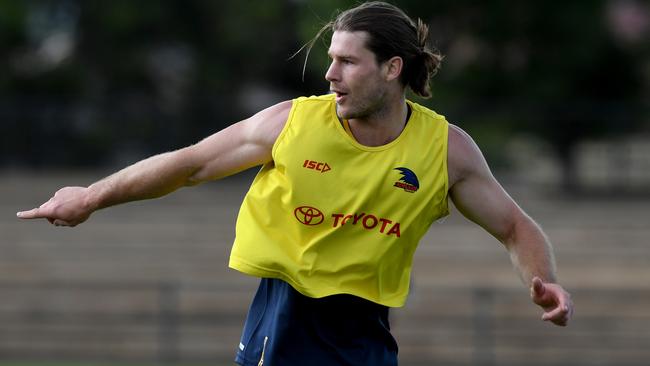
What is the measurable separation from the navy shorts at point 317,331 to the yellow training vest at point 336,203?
85mm

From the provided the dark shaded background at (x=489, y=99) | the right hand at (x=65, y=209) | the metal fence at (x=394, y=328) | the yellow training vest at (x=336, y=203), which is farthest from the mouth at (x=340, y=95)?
the dark shaded background at (x=489, y=99)

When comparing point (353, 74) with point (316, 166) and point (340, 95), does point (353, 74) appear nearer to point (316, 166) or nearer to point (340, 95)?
point (340, 95)

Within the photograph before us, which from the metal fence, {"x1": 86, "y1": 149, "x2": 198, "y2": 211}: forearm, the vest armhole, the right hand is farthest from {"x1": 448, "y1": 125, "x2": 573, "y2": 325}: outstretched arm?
the metal fence

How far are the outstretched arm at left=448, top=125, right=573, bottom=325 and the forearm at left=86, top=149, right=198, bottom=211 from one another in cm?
93

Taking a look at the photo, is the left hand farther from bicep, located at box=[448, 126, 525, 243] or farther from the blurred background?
the blurred background

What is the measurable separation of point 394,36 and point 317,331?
1.06m

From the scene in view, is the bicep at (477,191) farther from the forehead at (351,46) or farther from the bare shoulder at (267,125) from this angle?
the bare shoulder at (267,125)

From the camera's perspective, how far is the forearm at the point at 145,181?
15.1ft

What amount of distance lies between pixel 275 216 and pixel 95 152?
16464 millimetres

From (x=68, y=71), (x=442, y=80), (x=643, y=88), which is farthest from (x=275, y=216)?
(x=68, y=71)

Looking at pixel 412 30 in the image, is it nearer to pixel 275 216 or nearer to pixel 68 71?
pixel 275 216

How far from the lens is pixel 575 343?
13883mm

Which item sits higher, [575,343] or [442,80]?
[442,80]

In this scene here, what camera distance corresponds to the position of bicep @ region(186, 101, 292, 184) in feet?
14.9
